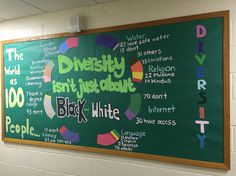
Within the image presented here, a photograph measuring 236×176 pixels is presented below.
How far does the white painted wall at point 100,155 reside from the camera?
4.99 feet

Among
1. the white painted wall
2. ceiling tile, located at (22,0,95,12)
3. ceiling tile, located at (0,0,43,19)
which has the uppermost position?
ceiling tile, located at (22,0,95,12)

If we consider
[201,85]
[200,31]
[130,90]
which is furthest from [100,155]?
[200,31]

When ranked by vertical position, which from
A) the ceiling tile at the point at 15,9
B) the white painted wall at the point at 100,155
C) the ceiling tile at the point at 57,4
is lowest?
the white painted wall at the point at 100,155

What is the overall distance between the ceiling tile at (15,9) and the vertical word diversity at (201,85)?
5.14ft

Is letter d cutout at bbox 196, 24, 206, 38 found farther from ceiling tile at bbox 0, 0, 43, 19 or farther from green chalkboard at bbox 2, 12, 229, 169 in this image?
ceiling tile at bbox 0, 0, 43, 19

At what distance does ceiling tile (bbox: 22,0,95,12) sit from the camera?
1.83m

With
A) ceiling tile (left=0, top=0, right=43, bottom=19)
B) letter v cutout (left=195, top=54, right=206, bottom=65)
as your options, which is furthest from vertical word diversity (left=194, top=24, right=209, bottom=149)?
ceiling tile (left=0, top=0, right=43, bottom=19)

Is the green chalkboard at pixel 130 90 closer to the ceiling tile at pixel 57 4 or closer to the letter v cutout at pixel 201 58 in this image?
the letter v cutout at pixel 201 58

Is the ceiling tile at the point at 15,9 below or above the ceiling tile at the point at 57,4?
below

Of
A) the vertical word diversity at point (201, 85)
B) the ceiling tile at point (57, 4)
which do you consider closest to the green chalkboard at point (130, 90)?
the vertical word diversity at point (201, 85)

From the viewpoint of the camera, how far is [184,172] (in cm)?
160

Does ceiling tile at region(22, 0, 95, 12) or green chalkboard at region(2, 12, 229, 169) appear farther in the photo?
ceiling tile at region(22, 0, 95, 12)

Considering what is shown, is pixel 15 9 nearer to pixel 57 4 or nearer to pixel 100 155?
pixel 57 4

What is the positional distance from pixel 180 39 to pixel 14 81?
181 cm
